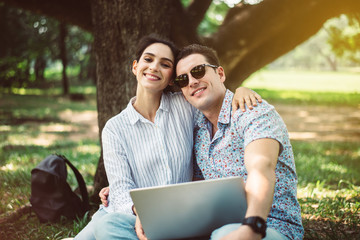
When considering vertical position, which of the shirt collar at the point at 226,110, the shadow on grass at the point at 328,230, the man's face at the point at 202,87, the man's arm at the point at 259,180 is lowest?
the shadow on grass at the point at 328,230

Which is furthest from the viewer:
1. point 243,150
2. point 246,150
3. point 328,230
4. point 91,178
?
point 91,178

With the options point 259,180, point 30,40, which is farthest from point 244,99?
point 30,40

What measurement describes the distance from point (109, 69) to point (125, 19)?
573 mm

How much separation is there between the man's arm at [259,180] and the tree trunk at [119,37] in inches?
82.4

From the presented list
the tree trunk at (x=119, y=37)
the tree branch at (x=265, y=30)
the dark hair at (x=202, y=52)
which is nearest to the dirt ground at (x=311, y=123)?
the tree branch at (x=265, y=30)

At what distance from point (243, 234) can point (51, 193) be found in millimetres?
2524

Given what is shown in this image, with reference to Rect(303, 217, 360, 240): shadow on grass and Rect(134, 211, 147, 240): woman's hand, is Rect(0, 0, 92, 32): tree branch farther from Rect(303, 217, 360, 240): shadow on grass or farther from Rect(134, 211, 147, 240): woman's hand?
Rect(303, 217, 360, 240): shadow on grass

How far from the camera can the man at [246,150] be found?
1967 millimetres

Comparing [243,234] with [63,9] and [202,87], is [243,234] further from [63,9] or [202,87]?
[63,9]

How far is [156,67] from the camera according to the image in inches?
112

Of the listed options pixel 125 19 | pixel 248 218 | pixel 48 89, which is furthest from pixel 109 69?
pixel 48 89

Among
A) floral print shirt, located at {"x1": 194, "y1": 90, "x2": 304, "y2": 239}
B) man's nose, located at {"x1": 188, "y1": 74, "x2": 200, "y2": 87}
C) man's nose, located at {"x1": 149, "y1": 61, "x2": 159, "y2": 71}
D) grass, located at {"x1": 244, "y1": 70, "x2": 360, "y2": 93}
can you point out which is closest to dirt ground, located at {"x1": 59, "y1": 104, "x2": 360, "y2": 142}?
grass, located at {"x1": 244, "y1": 70, "x2": 360, "y2": 93}

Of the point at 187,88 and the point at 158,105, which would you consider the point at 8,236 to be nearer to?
the point at 158,105

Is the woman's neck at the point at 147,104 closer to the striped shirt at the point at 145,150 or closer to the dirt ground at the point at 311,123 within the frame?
the striped shirt at the point at 145,150
